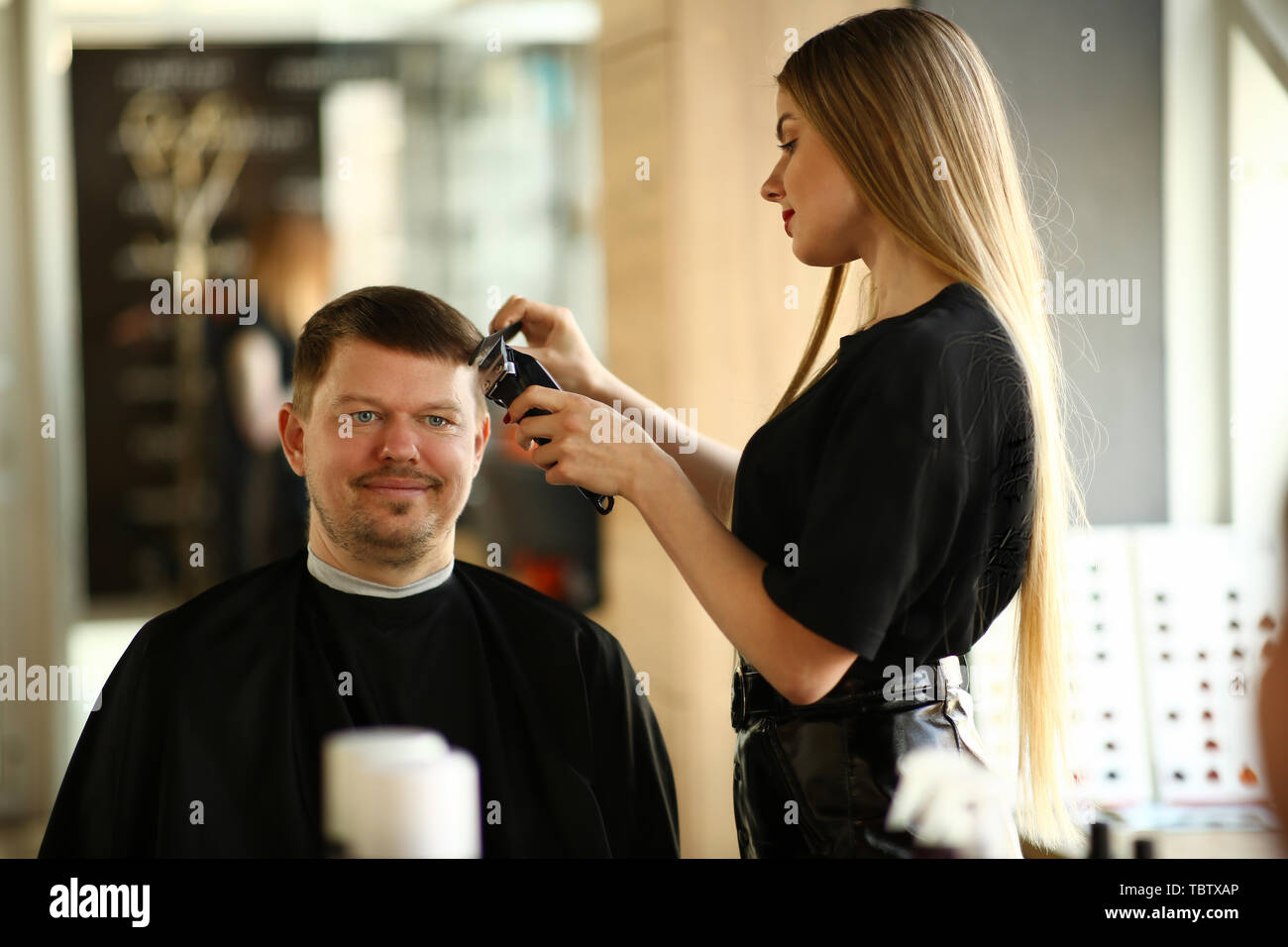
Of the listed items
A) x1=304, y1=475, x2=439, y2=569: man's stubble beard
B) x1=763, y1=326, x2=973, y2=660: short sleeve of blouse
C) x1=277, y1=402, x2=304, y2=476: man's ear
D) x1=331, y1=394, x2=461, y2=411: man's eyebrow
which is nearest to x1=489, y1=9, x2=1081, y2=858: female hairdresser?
x1=763, y1=326, x2=973, y2=660: short sleeve of blouse

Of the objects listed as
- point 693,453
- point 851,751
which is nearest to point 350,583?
point 693,453

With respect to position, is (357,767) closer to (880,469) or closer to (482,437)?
(482,437)

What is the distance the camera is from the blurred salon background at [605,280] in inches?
67.7

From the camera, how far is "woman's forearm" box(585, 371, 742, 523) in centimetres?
165

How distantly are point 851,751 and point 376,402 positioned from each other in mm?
874

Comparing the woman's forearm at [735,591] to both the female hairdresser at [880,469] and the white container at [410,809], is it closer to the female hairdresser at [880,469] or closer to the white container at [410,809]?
the female hairdresser at [880,469]

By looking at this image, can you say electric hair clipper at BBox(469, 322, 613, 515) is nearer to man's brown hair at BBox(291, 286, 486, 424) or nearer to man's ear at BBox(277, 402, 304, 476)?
man's brown hair at BBox(291, 286, 486, 424)

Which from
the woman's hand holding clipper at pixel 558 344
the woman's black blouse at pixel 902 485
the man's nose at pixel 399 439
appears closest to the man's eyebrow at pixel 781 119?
the woman's black blouse at pixel 902 485

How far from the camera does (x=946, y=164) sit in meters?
1.30

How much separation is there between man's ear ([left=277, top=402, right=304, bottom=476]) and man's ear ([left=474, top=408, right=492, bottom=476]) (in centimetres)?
28

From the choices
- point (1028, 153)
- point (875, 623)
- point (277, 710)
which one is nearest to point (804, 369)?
point (875, 623)

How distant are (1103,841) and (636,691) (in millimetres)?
928

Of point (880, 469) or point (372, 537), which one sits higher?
point (880, 469)
